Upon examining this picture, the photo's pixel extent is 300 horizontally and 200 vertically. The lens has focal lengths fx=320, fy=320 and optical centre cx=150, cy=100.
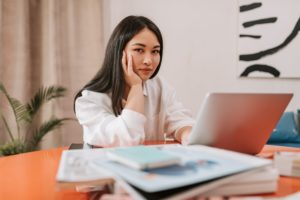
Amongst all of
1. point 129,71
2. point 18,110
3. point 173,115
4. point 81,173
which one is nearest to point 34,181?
point 81,173

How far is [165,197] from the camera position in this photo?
0.43 metres

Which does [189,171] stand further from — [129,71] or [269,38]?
[269,38]

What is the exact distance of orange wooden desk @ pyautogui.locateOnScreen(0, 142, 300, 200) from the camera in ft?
2.04

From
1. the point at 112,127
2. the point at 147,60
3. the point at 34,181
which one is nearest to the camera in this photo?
the point at 34,181

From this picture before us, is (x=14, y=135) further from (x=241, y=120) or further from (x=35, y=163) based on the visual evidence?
(x=241, y=120)

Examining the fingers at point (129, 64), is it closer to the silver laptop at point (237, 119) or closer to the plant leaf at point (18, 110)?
the silver laptop at point (237, 119)

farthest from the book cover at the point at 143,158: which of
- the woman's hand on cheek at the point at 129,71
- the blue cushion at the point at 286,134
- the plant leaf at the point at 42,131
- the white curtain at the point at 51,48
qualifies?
the white curtain at the point at 51,48

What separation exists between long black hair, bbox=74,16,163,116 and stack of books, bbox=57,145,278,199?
0.80 m

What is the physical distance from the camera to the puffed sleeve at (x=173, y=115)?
1439mm

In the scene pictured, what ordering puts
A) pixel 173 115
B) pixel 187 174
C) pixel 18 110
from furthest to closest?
pixel 18 110, pixel 173 115, pixel 187 174

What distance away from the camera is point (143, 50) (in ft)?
4.45

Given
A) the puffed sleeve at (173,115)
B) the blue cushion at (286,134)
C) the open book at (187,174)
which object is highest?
the open book at (187,174)

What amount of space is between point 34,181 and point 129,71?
72 centimetres

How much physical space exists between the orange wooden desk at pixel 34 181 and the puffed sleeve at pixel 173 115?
58cm
